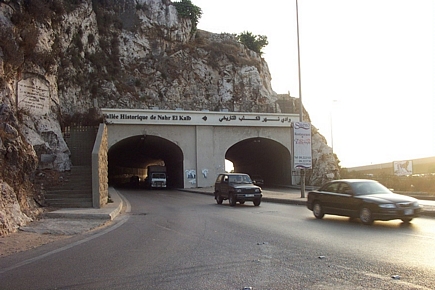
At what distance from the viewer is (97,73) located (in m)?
50.2

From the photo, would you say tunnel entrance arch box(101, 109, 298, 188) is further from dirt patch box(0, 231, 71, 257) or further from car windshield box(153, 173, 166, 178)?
dirt patch box(0, 231, 71, 257)

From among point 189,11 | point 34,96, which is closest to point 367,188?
point 34,96

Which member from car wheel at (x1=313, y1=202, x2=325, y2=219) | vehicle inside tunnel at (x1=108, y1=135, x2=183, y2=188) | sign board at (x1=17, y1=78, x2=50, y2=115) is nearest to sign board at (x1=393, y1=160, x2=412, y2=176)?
vehicle inside tunnel at (x1=108, y1=135, x2=183, y2=188)

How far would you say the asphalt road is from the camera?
21.7ft

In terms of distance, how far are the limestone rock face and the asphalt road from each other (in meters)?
4.12

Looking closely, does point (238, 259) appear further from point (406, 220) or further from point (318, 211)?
point (318, 211)

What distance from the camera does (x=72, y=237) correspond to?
12367 millimetres

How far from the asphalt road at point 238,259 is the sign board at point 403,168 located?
2708 centimetres

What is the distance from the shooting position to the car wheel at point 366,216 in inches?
535

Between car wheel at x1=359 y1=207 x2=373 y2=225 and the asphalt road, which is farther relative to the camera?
car wheel at x1=359 y1=207 x2=373 y2=225

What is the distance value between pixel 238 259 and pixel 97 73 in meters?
45.5

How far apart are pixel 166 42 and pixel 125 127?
22604 mm

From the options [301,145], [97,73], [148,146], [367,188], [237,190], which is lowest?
[237,190]

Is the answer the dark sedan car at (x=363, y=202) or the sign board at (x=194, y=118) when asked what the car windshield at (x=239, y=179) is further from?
the sign board at (x=194, y=118)
